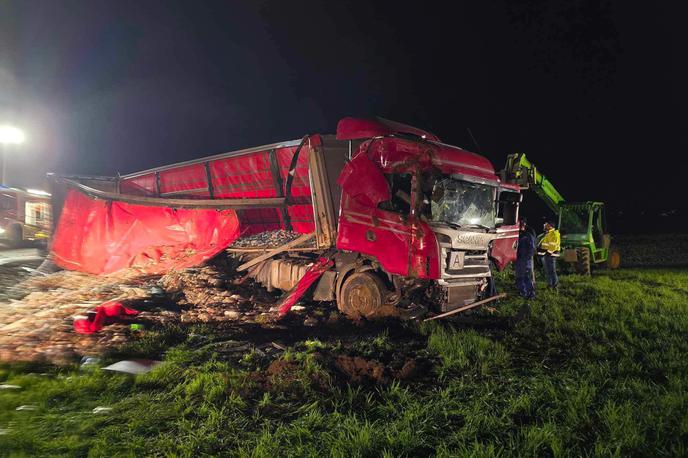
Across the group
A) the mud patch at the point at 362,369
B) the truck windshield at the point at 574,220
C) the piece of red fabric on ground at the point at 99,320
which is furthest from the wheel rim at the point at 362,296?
the truck windshield at the point at 574,220

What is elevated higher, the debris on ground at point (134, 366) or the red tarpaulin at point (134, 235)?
the red tarpaulin at point (134, 235)

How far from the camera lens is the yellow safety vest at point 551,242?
786 cm

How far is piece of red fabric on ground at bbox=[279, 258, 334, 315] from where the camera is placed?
5363 mm

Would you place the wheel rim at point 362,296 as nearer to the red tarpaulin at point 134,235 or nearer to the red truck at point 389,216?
the red truck at point 389,216

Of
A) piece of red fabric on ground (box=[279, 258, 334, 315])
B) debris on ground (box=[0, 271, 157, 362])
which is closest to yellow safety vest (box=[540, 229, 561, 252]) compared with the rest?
piece of red fabric on ground (box=[279, 258, 334, 315])

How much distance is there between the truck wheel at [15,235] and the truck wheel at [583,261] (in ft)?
60.1

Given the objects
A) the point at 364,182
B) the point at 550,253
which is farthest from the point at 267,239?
the point at 550,253

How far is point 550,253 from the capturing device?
7.83m

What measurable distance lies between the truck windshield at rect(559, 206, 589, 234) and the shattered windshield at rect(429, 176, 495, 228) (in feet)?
23.2

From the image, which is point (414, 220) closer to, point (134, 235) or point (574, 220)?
point (134, 235)

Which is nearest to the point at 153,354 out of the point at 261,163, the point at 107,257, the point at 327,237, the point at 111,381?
the point at 111,381

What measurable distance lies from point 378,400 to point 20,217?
51.8 ft

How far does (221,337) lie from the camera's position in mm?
4406

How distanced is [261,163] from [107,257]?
12.6ft
